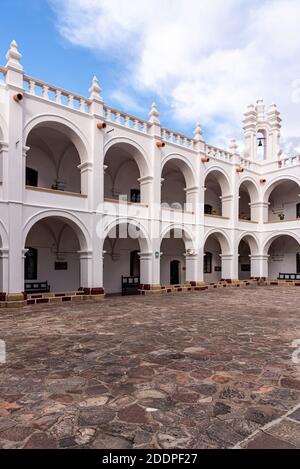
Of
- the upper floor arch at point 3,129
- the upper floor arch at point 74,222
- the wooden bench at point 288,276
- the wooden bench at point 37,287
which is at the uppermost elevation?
the upper floor arch at point 3,129

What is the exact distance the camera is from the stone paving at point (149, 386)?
3111 mm

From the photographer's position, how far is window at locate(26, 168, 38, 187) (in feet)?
54.7

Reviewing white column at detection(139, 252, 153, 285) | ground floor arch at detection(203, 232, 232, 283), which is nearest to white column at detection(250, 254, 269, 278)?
ground floor arch at detection(203, 232, 232, 283)

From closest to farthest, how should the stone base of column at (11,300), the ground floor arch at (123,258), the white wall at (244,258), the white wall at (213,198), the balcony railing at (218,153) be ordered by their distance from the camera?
the stone base of column at (11,300) < the ground floor arch at (123,258) < the balcony railing at (218,153) < the white wall at (213,198) < the white wall at (244,258)

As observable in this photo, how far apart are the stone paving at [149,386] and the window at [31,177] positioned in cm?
1013

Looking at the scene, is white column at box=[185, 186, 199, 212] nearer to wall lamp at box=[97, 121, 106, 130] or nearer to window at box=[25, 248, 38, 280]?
wall lamp at box=[97, 121, 106, 130]

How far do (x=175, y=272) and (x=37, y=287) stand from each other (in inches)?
406

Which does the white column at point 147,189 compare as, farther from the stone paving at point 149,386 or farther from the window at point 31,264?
the stone paving at point 149,386

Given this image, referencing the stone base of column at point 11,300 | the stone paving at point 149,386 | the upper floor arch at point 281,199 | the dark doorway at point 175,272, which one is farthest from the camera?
the upper floor arch at point 281,199

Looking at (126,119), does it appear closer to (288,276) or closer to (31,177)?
(31,177)

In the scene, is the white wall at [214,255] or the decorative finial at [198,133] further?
the white wall at [214,255]

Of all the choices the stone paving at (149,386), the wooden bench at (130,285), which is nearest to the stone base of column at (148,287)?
the wooden bench at (130,285)

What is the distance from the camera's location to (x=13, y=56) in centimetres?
1265

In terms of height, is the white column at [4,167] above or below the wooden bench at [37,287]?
above
